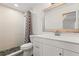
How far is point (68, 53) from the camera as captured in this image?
98cm

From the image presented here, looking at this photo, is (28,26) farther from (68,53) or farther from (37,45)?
(68,53)

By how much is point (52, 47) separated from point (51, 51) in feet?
0.18

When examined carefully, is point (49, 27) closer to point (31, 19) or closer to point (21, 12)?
point (31, 19)

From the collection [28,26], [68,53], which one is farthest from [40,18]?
[68,53]

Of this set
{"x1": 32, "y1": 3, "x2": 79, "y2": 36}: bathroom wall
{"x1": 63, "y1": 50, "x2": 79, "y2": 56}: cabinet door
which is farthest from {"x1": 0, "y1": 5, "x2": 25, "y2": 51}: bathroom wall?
{"x1": 63, "y1": 50, "x2": 79, "y2": 56}: cabinet door

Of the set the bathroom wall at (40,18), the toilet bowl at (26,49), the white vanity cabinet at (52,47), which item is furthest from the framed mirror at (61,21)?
the toilet bowl at (26,49)

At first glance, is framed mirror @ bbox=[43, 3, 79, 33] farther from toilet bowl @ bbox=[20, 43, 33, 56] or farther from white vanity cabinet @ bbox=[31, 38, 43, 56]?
toilet bowl @ bbox=[20, 43, 33, 56]

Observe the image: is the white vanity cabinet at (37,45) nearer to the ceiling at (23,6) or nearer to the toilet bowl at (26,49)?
the toilet bowl at (26,49)

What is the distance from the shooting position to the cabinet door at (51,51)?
1.08 m

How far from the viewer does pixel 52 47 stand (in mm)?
1167

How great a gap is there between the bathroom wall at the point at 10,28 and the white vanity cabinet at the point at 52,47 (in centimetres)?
20

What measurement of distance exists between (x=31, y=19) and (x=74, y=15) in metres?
0.63

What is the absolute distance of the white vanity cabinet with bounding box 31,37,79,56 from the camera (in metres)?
0.94

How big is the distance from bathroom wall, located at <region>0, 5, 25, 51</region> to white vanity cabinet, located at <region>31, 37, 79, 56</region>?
0.20 m
